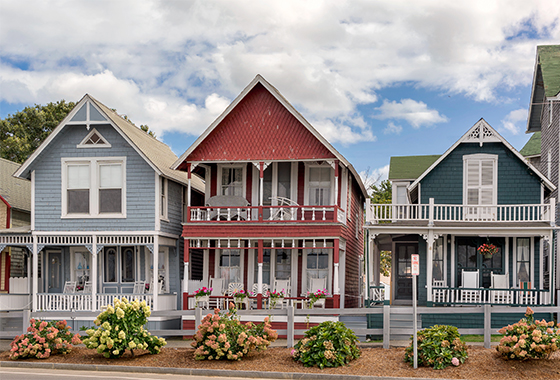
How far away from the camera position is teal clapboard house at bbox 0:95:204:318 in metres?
22.9

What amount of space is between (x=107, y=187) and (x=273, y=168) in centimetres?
632

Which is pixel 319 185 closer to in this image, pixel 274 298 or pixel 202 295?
pixel 274 298

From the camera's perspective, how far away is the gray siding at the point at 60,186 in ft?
75.3

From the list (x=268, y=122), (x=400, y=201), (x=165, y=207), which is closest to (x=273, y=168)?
(x=268, y=122)

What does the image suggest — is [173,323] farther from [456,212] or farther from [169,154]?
[456,212]

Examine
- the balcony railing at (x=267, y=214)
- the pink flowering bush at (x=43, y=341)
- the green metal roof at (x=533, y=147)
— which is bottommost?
the pink flowering bush at (x=43, y=341)

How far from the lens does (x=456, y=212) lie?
75.6 feet

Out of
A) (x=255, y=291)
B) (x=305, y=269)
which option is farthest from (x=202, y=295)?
(x=305, y=269)

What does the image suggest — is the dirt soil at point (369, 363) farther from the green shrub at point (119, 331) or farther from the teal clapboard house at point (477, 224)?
the teal clapboard house at point (477, 224)

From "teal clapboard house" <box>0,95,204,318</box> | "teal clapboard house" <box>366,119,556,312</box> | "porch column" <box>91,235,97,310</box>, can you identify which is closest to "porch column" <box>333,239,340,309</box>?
"teal clapboard house" <box>366,119,556,312</box>

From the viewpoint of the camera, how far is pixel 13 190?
90.3ft

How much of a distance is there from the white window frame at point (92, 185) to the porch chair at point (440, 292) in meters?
11.7

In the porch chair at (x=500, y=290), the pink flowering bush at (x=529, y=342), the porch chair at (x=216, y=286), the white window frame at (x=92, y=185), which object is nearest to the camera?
the pink flowering bush at (x=529, y=342)

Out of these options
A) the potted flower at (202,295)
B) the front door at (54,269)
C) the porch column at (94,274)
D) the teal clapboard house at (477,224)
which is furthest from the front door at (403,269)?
the front door at (54,269)
